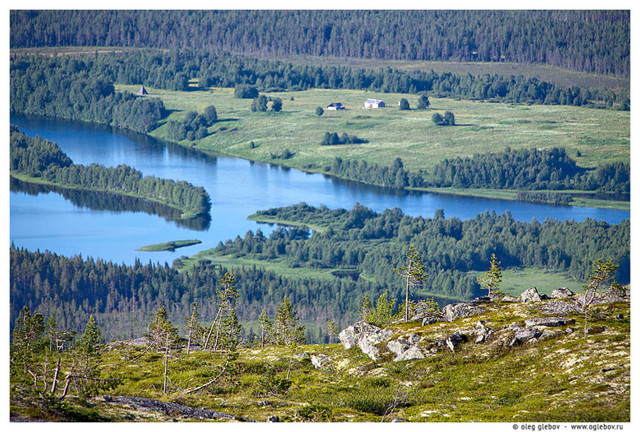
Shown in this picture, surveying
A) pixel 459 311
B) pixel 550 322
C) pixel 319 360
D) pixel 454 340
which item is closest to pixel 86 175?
pixel 319 360

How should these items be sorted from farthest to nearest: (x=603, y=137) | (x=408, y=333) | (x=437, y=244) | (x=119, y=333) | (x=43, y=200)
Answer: (x=603, y=137)
(x=43, y=200)
(x=437, y=244)
(x=119, y=333)
(x=408, y=333)

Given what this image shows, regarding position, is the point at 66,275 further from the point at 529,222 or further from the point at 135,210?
the point at 529,222

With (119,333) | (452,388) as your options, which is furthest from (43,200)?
(452,388)

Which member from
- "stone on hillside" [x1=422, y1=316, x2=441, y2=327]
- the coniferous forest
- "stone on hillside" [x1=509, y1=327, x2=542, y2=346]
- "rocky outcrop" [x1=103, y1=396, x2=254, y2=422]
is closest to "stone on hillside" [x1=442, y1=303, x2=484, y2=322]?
the coniferous forest

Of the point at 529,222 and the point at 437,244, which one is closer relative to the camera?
the point at 437,244

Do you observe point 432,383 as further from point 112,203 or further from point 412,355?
point 112,203
